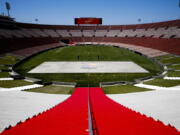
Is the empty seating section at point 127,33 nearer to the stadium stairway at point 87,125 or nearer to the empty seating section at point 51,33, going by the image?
the empty seating section at point 51,33

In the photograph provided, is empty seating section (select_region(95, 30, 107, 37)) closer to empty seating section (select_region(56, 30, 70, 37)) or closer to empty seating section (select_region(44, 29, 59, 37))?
empty seating section (select_region(56, 30, 70, 37))

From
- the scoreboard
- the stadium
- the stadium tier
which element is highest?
the scoreboard

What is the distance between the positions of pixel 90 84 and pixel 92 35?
73.4 meters

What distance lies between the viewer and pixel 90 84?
2608 centimetres

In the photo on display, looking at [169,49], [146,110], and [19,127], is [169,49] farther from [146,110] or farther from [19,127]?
[19,127]

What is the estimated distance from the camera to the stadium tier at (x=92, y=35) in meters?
57.8

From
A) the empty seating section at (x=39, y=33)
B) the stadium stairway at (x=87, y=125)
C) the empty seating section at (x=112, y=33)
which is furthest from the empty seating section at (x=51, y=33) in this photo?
the stadium stairway at (x=87, y=125)

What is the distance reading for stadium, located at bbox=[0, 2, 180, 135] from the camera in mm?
8117

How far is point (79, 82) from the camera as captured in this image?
27000mm

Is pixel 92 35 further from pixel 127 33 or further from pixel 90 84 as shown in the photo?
pixel 90 84

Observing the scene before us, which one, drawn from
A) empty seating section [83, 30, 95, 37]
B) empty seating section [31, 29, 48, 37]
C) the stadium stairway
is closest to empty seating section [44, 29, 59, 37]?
empty seating section [31, 29, 48, 37]

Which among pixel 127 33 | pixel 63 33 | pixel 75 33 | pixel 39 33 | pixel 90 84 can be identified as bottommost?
pixel 90 84

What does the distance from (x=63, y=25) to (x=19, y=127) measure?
99728 mm

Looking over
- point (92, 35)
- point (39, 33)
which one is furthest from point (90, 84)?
point (92, 35)
